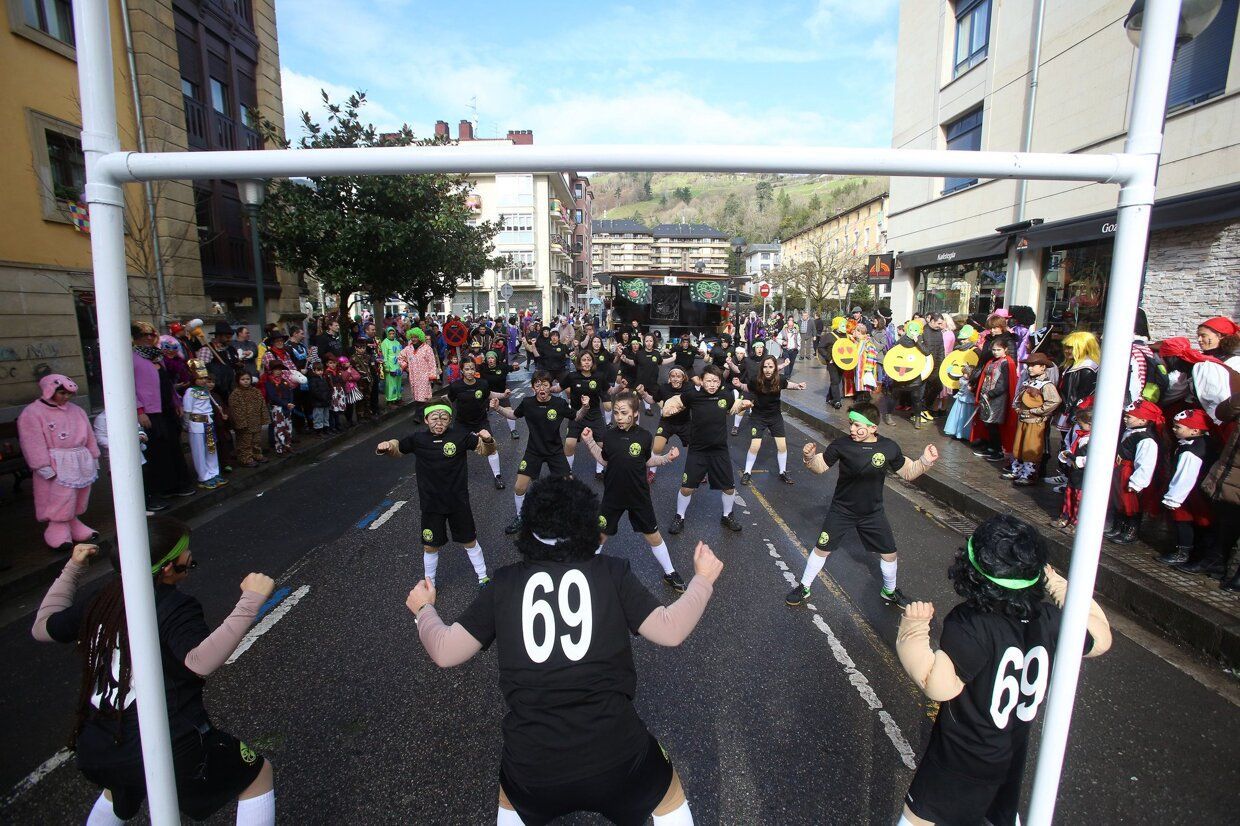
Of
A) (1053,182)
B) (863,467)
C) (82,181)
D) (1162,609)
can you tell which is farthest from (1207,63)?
(82,181)

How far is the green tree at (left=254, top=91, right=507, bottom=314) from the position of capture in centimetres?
1419

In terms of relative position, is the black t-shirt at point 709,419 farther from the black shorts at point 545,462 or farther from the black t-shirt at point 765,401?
the black t-shirt at point 765,401

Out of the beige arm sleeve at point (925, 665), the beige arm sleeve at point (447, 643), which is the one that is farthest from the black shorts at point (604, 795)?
the beige arm sleeve at point (925, 665)

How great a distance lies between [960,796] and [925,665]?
548 mm

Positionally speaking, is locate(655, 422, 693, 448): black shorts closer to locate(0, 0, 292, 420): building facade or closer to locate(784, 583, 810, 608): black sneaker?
locate(784, 583, 810, 608): black sneaker

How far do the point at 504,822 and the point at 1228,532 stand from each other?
19.6ft

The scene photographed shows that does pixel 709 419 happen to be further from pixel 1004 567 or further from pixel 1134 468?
pixel 1004 567

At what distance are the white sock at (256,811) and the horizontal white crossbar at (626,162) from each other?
7.64 ft

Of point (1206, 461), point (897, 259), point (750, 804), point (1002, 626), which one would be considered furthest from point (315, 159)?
point (897, 259)

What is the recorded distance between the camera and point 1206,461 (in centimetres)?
509

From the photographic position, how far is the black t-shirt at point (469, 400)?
8.99 metres

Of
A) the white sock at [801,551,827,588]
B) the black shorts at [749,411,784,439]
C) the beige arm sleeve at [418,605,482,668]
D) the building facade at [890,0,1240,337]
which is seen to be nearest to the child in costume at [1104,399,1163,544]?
the white sock at [801,551,827,588]

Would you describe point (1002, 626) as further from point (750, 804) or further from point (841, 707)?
point (841, 707)

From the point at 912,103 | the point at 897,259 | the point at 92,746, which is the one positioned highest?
the point at 912,103
